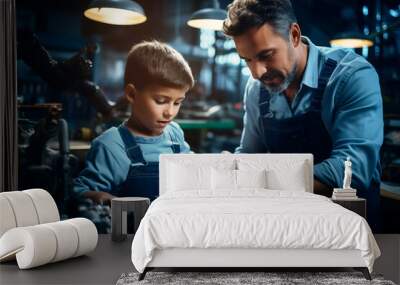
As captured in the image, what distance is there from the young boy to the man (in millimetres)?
845

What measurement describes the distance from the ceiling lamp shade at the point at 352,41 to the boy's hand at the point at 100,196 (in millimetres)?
3073

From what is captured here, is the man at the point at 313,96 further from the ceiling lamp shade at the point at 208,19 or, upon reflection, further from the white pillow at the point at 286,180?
the white pillow at the point at 286,180

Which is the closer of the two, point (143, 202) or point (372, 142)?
point (143, 202)

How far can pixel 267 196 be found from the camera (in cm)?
508

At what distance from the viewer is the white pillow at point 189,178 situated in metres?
5.90

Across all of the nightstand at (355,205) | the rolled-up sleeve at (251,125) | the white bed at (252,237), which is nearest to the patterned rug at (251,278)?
the white bed at (252,237)

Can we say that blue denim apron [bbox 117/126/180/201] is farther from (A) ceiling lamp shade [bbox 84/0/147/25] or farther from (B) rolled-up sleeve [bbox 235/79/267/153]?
(A) ceiling lamp shade [bbox 84/0/147/25]

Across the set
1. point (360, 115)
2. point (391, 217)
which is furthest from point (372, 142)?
point (391, 217)

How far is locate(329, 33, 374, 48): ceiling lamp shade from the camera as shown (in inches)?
259

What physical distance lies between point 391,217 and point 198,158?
230cm

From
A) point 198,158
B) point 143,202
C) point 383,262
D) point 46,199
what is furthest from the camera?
point 198,158

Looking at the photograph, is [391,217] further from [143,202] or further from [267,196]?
[143,202]

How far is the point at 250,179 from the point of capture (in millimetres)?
5750

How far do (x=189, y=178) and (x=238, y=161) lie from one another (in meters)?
0.69
